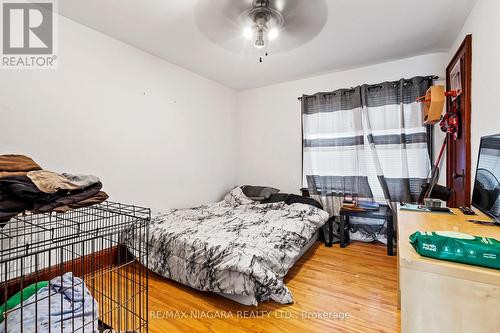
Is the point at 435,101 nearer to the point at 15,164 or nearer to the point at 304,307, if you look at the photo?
the point at 304,307

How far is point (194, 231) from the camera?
2285mm

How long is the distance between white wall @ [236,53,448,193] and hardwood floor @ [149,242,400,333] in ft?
5.64

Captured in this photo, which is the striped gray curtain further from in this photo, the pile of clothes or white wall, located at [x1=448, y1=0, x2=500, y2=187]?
the pile of clothes

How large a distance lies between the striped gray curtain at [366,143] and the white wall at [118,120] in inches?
63.0

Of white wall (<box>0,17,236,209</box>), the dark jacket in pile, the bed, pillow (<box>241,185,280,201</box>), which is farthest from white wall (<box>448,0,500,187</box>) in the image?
white wall (<box>0,17,236,209</box>)

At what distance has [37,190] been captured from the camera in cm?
122

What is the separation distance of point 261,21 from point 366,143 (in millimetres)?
2117

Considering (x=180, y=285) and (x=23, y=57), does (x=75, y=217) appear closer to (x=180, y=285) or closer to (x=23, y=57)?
(x=180, y=285)

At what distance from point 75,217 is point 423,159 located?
11.8 feet

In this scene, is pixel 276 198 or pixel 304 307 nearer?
pixel 304 307

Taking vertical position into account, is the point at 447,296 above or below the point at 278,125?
below

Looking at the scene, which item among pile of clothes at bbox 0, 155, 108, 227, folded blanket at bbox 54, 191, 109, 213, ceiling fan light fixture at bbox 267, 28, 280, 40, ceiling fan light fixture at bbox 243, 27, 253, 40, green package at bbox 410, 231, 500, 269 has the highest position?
ceiling fan light fixture at bbox 243, 27, 253, 40

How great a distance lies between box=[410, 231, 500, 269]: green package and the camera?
2.74 ft

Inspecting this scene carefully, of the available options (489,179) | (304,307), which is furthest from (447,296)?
(304,307)
